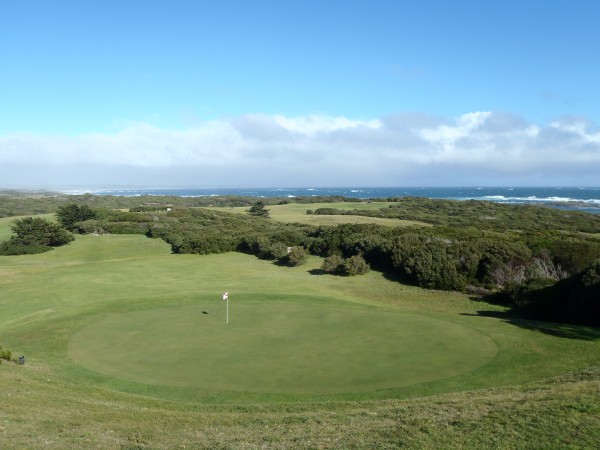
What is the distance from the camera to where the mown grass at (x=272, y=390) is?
9062mm

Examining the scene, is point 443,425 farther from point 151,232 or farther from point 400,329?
point 151,232

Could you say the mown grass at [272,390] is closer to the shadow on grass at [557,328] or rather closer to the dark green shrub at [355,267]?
the shadow on grass at [557,328]

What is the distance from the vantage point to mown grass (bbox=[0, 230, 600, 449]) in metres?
9.06

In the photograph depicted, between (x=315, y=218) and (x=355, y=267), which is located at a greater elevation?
(x=315, y=218)

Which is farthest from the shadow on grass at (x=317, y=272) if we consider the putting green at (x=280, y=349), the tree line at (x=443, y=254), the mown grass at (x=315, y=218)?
the mown grass at (x=315, y=218)

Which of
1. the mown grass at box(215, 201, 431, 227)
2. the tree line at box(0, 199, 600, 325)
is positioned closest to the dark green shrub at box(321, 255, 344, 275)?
the tree line at box(0, 199, 600, 325)

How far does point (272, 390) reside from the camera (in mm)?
12953

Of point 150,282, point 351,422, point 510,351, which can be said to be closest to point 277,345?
point 351,422

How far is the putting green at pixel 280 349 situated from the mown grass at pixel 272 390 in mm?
130

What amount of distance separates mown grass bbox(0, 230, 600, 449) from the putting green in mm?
130

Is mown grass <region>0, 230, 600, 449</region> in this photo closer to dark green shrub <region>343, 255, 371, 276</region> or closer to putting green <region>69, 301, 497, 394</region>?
putting green <region>69, 301, 497, 394</region>

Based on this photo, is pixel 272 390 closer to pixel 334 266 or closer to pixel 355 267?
pixel 355 267

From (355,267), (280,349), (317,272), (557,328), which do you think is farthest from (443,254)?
(280,349)

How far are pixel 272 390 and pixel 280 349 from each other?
3.34 metres
